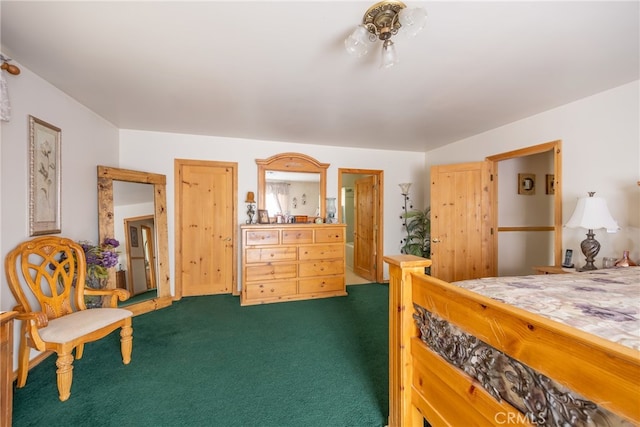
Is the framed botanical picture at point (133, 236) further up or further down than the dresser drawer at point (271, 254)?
further up

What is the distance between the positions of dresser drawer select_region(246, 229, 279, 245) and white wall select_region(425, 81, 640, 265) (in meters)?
3.23

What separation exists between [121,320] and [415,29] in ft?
8.93

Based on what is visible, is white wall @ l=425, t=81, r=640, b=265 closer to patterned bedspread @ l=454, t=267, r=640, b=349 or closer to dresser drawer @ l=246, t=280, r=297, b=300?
patterned bedspread @ l=454, t=267, r=640, b=349

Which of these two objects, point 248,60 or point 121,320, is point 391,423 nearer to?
point 121,320

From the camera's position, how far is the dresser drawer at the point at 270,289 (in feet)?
11.0

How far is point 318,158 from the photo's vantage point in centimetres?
418

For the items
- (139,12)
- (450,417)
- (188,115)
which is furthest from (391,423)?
(188,115)

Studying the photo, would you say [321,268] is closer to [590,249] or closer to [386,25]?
[590,249]

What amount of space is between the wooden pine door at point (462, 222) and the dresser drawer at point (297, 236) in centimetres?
176

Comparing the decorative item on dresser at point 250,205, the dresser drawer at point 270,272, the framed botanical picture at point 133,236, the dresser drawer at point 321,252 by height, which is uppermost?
the decorative item on dresser at point 250,205

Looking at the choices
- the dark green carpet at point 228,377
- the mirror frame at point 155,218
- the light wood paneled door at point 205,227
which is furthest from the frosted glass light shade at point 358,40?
the mirror frame at point 155,218

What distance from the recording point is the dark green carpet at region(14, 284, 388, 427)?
1.54 metres

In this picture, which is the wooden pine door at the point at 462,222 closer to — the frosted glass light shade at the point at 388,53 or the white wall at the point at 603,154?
the white wall at the point at 603,154

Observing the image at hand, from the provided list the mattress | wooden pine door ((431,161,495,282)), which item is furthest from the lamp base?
wooden pine door ((431,161,495,282))
